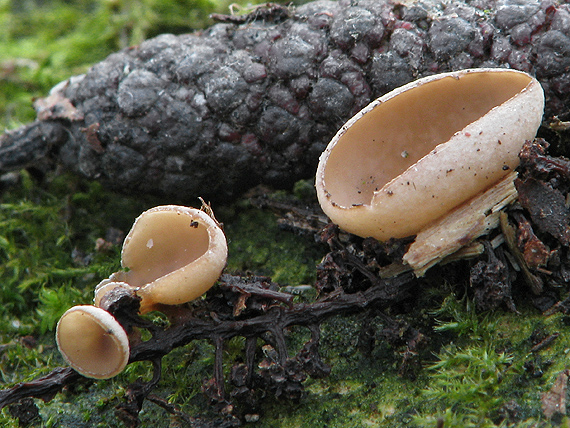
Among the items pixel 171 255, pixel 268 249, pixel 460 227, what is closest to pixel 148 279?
pixel 171 255

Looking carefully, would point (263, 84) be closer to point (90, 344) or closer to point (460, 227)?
point (460, 227)

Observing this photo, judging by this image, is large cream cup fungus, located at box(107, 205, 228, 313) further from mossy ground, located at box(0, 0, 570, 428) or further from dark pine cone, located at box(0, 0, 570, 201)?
dark pine cone, located at box(0, 0, 570, 201)

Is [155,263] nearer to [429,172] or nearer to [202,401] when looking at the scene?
[202,401]

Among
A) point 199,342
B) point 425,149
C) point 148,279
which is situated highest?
point 425,149

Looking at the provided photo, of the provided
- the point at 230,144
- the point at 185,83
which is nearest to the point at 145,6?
the point at 185,83

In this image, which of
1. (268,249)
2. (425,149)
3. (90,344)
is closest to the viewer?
(90,344)

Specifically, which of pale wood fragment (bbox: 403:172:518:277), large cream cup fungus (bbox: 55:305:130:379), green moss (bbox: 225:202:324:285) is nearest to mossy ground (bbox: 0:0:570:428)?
green moss (bbox: 225:202:324:285)
